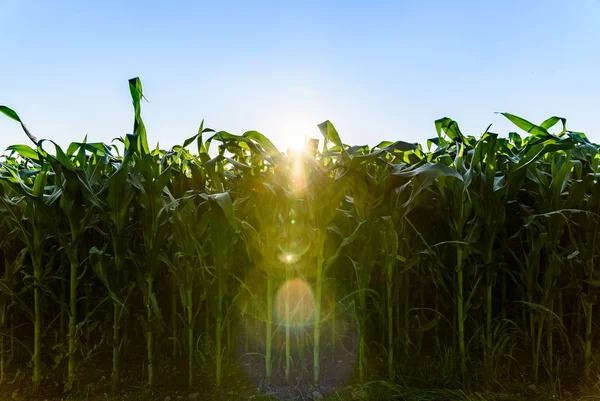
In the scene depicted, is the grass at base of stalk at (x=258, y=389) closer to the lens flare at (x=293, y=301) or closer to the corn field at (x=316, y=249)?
the corn field at (x=316, y=249)

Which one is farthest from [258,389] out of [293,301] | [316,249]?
[316,249]

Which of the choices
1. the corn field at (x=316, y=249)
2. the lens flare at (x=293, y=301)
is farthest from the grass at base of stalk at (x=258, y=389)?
the lens flare at (x=293, y=301)

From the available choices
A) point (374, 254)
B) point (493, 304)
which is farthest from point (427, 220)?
point (493, 304)

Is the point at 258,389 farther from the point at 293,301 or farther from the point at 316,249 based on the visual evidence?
the point at 316,249

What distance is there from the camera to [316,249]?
1.78 m

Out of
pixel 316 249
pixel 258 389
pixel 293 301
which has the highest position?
pixel 316 249

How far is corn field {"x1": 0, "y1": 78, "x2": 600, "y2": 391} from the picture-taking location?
1.74 meters

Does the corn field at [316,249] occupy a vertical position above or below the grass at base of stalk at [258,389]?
above

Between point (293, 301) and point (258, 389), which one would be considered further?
point (293, 301)

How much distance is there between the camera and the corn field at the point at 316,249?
174 cm

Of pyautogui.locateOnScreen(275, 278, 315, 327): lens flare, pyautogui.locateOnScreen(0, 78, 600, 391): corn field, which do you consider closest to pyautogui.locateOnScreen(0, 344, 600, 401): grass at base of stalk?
pyautogui.locateOnScreen(0, 78, 600, 391): corn field

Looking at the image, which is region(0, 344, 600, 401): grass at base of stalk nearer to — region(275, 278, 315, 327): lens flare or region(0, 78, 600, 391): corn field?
region(0, 78, 600, 391): corn field

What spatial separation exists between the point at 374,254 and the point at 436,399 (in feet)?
2.17

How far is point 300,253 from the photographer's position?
1738mm
